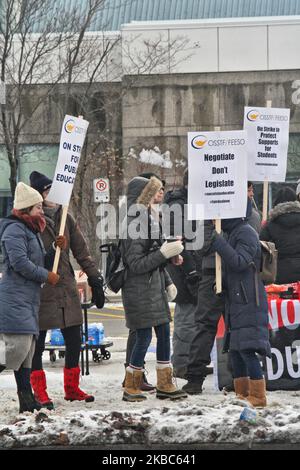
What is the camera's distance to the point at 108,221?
91.6 feet

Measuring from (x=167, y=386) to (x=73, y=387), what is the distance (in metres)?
0.78

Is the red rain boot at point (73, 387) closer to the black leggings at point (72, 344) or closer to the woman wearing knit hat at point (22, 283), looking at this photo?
the black leggings at point (72, 344)

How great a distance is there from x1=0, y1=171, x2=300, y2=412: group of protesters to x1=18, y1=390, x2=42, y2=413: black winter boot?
0.4 inches

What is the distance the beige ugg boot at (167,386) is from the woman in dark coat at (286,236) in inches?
61.6

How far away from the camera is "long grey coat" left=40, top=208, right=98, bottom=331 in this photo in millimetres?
Answer: 9023

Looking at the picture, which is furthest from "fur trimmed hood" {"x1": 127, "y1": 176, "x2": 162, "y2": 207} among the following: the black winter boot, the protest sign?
the black winter boot

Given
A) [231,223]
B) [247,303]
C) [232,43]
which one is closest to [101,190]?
[232,43]

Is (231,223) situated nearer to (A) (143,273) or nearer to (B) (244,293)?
(B) (244,293)

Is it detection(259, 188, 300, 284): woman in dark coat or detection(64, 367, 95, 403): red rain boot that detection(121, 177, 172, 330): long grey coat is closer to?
detection(64, 367, 95, 403): red rain boot

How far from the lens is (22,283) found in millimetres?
8422

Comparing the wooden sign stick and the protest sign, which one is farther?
the protest sign

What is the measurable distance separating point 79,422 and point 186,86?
73.8ft

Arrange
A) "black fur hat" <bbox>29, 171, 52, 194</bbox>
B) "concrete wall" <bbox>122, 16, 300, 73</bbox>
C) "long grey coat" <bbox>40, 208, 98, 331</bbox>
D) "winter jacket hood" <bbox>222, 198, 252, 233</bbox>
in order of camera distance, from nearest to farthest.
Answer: "winter jacket hood" <bbox>222, 198, 252, 233</bbox>
"long grey coat" <bbox>40, 208, 98, 331</bbox>
"black fur hat" <bbox>29, 171, 52, 194</bbox>
"concrete wall" <bbox>122, 16, 300, 73</bbox>

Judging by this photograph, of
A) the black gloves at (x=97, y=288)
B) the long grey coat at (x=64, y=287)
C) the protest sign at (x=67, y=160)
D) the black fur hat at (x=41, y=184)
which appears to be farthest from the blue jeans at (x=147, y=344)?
the black fur hat at (x=41, y=184)
